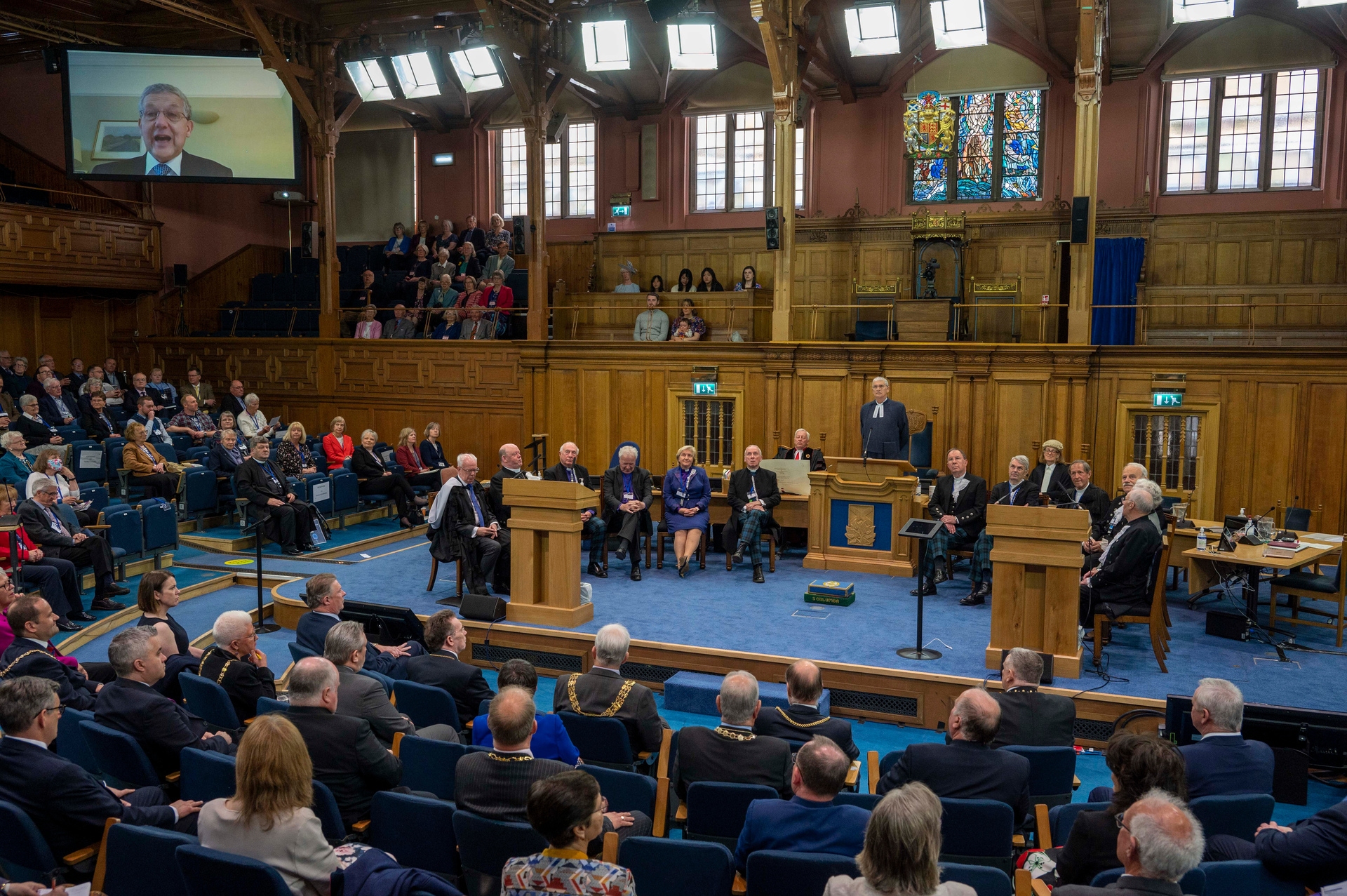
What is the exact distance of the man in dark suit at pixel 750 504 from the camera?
886 centimetres

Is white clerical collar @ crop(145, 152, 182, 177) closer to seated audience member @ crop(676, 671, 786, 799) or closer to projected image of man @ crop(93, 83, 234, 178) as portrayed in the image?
projected image of man @ crop(93, 83, 234, 178)

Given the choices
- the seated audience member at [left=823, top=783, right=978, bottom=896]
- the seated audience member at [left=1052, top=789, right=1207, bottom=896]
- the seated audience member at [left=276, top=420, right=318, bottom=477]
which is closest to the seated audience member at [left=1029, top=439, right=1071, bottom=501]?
the seated audience member at [left=1052, top=789, right=1207, bottom=896]

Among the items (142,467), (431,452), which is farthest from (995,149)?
(142,467)

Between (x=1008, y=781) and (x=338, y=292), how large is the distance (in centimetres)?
1372

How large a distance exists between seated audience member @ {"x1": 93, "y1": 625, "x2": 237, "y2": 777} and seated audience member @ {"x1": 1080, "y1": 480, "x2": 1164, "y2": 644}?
5055 millimetres

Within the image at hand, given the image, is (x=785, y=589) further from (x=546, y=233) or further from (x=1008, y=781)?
(x=546, y=233)

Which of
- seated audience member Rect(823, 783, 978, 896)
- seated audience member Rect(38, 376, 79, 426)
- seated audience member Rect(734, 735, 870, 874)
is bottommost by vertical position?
seated audience member Rect(734, 735, 870, 874)

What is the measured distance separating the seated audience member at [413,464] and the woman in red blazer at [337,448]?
541mm

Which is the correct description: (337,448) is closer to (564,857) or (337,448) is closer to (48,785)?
(48,785)

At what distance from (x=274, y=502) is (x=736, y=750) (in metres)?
7.13

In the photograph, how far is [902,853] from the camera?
242 cm

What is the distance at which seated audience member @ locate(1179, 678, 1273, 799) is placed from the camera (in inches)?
147

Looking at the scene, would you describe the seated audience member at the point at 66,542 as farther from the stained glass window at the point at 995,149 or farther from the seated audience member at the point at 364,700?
the stained glass window at the point at 995,149

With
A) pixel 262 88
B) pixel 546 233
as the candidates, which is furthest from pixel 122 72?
pixel 546 233
